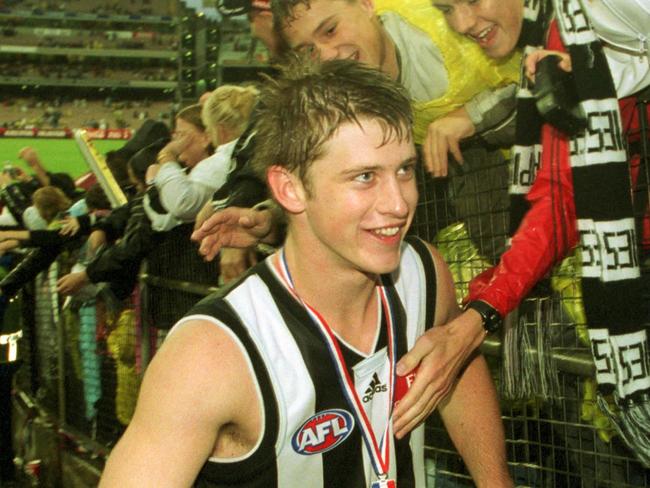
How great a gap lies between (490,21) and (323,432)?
4.73 ft

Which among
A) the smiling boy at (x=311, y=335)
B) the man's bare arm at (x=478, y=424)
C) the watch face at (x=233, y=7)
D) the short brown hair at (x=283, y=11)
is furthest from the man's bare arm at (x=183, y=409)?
the watch face at (x=233, y=7)

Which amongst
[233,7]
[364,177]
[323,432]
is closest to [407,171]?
[364,177]

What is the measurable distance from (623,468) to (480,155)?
1.13 meters

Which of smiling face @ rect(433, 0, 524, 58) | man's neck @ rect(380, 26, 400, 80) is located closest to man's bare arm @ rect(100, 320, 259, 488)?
smiling face @ rect(433, 0, 524, 58)

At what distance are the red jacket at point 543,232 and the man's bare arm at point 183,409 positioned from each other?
0.98 meters

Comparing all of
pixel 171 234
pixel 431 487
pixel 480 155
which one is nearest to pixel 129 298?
pixel 171 234

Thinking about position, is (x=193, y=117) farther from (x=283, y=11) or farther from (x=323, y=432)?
(x=323, y=432)

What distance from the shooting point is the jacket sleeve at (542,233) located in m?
2.56

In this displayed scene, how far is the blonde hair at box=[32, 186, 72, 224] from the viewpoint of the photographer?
7137 mm

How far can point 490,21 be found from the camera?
274cm

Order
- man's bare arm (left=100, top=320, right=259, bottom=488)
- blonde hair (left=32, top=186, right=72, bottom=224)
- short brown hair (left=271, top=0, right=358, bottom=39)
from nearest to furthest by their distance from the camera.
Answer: man's bare arm (left=100, top=320, right=259, bottom=488)
short brown hair (left=271, top=0, right=358, bottom=39)
blonde hair (left=32, top=186, right=72, bottom=224)

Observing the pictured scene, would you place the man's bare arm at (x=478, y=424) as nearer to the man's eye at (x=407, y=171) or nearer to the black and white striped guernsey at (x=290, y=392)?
the black and white striped guernsey at (x=290, y=392)

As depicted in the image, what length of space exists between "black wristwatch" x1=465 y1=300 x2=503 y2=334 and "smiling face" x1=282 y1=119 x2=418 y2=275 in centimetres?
57

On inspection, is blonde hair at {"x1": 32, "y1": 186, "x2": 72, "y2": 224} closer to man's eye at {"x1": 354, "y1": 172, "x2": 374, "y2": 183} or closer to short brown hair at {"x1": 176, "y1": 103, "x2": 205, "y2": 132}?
short brown hair at {"x1": 176, "y1": 103, "x2": 205, "y2": 132}
